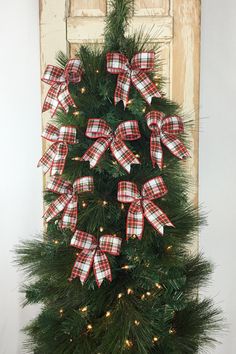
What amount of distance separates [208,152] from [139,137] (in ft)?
2.32

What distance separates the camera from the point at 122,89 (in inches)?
39.1

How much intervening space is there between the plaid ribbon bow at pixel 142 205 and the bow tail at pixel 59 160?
155mm

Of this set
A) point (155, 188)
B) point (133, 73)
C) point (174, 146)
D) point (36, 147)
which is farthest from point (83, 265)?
point (36, 147)

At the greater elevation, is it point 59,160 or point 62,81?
point 62,81

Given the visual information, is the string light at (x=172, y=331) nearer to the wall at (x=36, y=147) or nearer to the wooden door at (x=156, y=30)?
the wall at (x=36, y=147)

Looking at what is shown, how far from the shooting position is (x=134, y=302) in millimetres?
1013

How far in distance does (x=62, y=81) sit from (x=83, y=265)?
0.48 meters

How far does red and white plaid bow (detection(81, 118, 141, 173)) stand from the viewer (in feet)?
3.21

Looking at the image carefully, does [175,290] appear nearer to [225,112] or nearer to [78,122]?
[78,122]

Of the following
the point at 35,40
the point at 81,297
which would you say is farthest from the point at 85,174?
the point at 35,40

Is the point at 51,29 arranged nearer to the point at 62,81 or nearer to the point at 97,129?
the point at 62,81

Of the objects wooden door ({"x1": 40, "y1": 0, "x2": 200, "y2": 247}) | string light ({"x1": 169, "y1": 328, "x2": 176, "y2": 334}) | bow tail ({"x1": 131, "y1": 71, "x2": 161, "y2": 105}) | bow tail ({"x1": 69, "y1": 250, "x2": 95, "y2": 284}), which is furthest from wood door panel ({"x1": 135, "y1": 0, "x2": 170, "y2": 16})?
string light ({"x1": 169, "y1": 328, "x2": 176, "y2": 334})

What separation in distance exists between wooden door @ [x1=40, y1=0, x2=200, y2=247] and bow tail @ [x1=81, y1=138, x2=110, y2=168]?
641mm

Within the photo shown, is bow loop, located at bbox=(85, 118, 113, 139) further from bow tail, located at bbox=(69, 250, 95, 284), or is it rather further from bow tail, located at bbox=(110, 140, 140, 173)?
bow tail, located at bbox=(69, 250, 95, 284)
